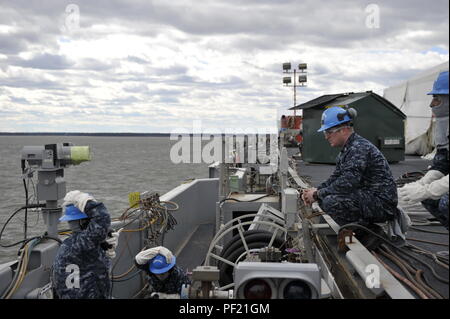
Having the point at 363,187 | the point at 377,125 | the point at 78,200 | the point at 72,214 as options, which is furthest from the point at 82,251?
the point at 377,125

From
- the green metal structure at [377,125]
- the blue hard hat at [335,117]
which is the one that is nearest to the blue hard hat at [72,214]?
the blue hard hat at [335,117]

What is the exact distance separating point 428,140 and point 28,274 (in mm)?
19865

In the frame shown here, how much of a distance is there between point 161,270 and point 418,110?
20.1 metres

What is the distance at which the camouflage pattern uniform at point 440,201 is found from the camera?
3410mm

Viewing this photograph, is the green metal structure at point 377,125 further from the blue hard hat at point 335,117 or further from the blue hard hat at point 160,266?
the blue hard hat at point 160,266

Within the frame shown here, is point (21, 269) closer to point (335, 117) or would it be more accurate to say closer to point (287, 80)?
point (335, 117)

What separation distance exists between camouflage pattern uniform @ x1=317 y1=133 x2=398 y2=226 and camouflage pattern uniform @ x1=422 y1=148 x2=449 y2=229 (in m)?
0.64

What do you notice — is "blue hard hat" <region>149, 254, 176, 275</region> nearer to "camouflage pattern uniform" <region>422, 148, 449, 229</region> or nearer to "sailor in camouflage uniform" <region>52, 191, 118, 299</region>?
"sailor in camouflage uniform" <region>52, 191, 118, 299</region>

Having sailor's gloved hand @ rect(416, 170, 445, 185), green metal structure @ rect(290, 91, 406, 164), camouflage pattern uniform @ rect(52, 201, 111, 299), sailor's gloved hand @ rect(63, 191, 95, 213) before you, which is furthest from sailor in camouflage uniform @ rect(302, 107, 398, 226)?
green metal structure @ rect(290, 91, 406, 164)

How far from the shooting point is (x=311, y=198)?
487 centimetres

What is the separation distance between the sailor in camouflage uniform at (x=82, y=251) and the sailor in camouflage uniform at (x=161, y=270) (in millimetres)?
747

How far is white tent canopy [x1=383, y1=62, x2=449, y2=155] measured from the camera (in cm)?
2092
